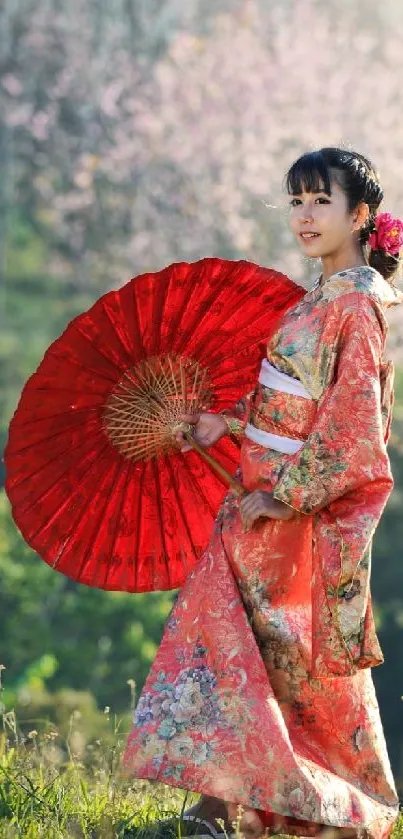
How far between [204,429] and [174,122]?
1149cm

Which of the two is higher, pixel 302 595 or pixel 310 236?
pixel 310 236

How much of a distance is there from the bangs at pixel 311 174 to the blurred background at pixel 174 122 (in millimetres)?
6370

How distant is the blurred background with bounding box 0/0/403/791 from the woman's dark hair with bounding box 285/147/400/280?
6283 mm

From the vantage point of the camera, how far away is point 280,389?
114 inches

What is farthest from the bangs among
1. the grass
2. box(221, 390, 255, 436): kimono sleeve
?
the grass

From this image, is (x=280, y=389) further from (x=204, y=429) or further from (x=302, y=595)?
(x=302, y=595)

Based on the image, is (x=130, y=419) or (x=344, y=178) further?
(x=130, y=419)

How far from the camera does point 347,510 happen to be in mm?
2783

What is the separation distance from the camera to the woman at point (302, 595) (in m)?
2.70

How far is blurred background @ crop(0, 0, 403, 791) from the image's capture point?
13.3 metres

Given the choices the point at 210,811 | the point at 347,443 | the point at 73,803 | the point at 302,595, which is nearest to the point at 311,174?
the point at 347,443

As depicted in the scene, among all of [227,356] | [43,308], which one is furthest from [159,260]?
[227,356]

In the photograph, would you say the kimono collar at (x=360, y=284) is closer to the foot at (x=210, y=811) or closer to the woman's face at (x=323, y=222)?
the woman's face at (x=323, y=222)

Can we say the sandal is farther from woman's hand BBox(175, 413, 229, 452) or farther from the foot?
woman's hand BBox(175, 413, 229, 452)
